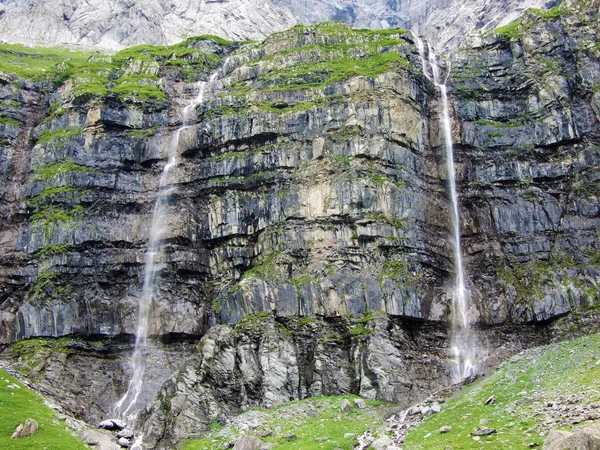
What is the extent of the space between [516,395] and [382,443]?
10.6 meters

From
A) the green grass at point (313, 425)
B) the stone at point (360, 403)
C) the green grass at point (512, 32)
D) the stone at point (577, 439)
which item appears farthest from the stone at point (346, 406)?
the green grass at point (512, 32)

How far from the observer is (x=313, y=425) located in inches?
1813

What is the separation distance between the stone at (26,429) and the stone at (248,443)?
14587 millimetres

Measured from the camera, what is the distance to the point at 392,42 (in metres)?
84.2

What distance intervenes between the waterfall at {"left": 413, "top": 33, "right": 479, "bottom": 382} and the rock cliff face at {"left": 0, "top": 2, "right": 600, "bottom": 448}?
112 cm

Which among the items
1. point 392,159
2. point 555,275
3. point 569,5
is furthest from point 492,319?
point 569,5

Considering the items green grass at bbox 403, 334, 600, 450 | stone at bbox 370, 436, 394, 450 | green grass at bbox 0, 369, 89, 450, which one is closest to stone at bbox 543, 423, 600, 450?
green grass at bbox 403, 334, 600, 450

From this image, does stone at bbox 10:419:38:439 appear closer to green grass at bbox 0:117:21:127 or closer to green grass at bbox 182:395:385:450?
green grass at bbox 182:395:385:450

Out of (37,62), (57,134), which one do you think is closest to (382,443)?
(57,134)

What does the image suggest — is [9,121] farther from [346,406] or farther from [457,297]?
[457,297]

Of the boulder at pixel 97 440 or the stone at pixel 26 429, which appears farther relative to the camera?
the boulder at pixel 97 440

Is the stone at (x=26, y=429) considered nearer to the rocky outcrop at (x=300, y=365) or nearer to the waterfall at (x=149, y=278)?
the rocky outcrop at (x=300, y=365)

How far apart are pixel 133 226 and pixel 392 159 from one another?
34576 millimetres

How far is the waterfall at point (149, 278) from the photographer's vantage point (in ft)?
195
